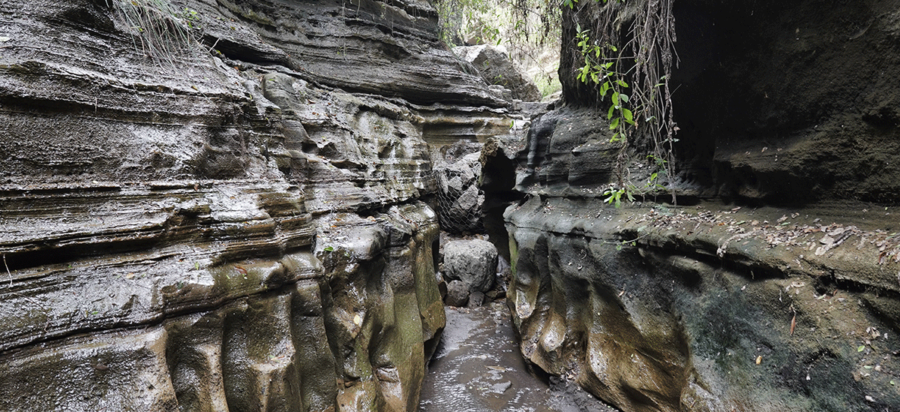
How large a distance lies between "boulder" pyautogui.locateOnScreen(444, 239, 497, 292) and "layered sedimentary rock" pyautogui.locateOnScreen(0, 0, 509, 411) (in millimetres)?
3787

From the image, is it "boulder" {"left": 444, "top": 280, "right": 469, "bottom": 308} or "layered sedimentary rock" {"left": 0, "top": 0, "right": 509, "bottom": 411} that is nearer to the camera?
"layered sedimentary rock" {"left": 0, "top": 0, "right": 509, "bottom": 411}

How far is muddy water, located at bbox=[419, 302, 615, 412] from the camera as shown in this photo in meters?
4.91

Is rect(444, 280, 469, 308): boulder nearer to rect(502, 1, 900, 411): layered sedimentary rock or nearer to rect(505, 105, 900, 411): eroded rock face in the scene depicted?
rect(505, 105, 900, 411): eroded rock face

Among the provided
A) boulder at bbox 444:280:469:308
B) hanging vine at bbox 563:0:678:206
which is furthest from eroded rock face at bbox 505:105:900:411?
boulder at bbox 444:280:469:308

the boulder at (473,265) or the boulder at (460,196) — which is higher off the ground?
the boulder at (460,196)

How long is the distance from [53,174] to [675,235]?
16.2 feet

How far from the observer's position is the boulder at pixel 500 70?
1641cm

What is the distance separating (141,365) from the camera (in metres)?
2.34

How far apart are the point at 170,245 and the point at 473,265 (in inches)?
272

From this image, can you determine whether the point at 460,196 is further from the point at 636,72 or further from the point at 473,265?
the point at 636,72

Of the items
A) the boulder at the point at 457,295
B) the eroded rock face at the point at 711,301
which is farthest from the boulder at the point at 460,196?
the eroded rock face at the point at 711,301

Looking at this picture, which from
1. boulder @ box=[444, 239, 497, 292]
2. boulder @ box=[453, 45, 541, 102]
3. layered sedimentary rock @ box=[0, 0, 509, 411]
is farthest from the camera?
boulder @ box=[453, 45, 541, 102]

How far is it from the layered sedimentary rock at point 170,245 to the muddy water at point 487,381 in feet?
1.85

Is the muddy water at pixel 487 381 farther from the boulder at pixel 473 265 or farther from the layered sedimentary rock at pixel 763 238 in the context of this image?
the boulder at pixel 473 265
